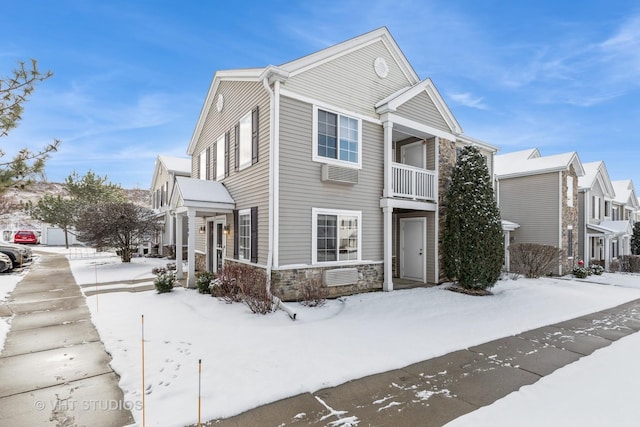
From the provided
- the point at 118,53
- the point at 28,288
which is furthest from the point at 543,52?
the point at 28,288

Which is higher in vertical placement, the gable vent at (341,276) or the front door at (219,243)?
the front door at (219,243)

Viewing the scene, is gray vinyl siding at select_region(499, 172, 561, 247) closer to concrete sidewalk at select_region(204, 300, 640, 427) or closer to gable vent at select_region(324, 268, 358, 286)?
concrete sidewalk at select_region(204, 300, 640, 427)

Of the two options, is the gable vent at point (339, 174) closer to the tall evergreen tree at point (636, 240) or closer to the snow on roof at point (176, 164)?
the snow on roof at point (176, 164)

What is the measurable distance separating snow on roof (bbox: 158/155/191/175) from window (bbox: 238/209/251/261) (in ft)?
42.1

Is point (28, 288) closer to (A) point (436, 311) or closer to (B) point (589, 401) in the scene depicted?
(A) point (436, 311)

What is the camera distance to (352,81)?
9.95 meters

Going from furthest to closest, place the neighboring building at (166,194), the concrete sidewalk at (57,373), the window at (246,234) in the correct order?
the neighboring building at (166,194) < the window at (246,234) < the concrete sidewalk at (57,373)

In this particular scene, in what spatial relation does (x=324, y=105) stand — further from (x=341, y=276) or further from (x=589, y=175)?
(x=589, y=175)

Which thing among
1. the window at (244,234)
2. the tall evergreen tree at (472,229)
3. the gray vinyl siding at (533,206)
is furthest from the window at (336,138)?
the gray vinyl siding at (533,206)

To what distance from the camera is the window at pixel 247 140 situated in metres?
9.27

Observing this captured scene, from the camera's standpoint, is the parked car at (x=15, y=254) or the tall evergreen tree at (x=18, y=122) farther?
the parked car at (x=15, y=254)

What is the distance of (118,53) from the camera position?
12.3 meters

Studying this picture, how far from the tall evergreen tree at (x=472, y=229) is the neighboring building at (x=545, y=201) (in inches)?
332

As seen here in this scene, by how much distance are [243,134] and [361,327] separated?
7228mm
